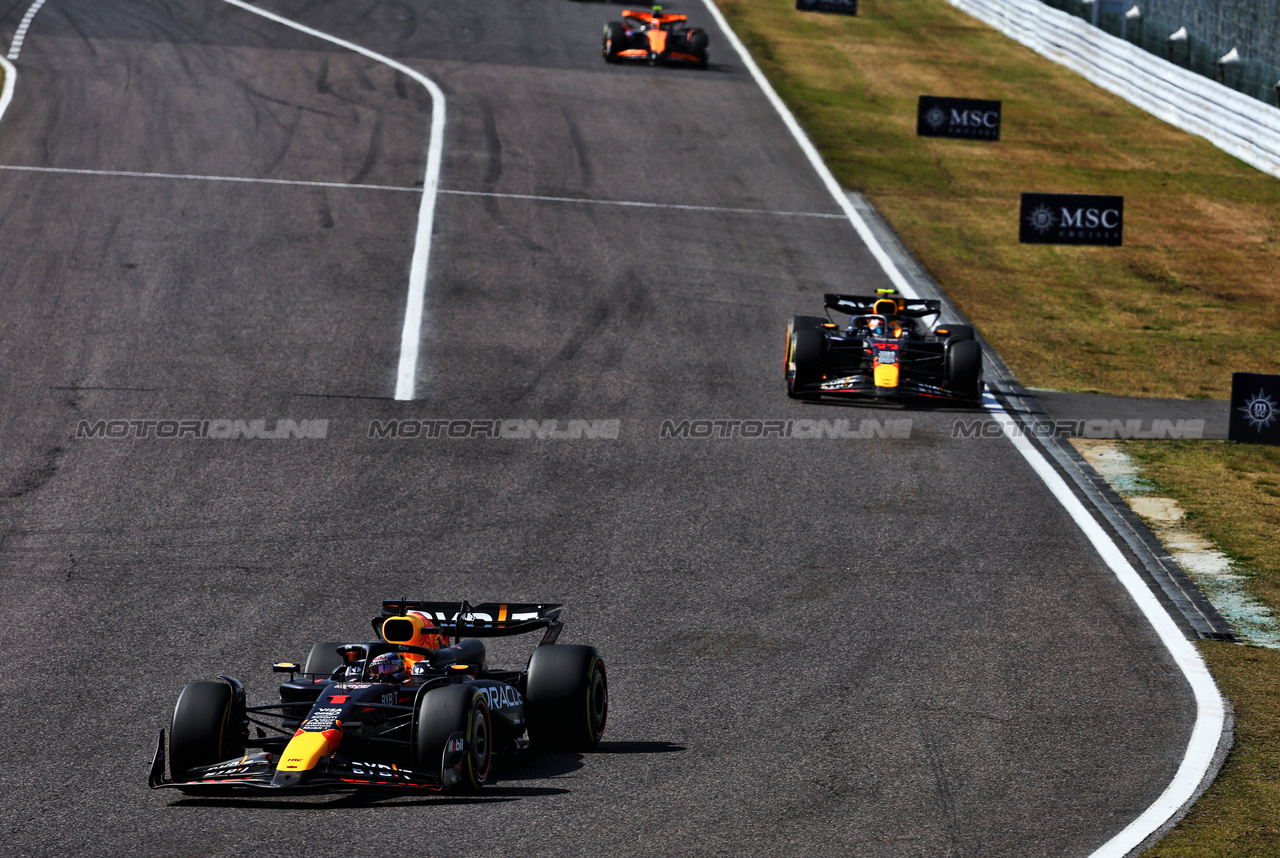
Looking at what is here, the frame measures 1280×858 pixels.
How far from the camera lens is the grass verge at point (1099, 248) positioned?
12.1 m

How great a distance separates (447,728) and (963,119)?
2560 centimetres

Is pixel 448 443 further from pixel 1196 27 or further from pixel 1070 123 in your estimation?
pixel 1196 27

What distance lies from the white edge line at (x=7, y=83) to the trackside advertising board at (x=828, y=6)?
2168cm

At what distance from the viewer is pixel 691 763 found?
9461mm

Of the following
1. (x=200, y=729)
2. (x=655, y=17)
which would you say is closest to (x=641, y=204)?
(x=655, y=17)

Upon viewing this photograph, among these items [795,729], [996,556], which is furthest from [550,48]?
[795,729]

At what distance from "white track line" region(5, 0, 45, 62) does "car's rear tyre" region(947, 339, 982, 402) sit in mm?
24326

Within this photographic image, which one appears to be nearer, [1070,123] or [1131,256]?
[1131,256]

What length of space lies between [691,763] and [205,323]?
520 inches

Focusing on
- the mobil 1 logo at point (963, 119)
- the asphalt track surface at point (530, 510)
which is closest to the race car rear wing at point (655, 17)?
the asphalt track surface at point (530, 510)

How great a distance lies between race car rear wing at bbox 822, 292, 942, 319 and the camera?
18.7 m

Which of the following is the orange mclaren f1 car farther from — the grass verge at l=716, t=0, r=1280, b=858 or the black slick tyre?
the black slick tyre

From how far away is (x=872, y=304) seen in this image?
753 inches

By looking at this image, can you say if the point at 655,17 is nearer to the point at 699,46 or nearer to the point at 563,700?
the point at 699,46
